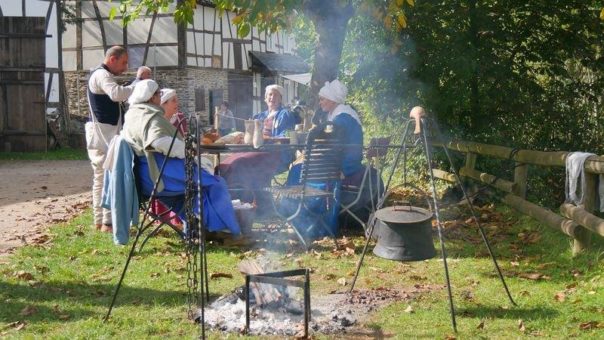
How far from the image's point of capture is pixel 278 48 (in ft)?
122

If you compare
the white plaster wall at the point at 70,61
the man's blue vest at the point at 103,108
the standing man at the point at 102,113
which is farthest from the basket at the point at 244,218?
the white plaster wall at the point at 70,61

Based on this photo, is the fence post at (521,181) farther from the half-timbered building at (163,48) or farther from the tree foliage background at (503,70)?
the half-timbered building at (163,48)

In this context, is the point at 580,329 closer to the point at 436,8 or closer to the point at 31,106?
the point at 436,8

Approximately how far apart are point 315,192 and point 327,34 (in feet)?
11.3

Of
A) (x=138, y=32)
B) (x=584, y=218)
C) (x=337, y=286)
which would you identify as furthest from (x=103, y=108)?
(x=138, y=32)

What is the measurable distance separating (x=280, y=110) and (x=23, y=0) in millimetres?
14347

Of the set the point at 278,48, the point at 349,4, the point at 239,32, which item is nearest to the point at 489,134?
the point at 349,4

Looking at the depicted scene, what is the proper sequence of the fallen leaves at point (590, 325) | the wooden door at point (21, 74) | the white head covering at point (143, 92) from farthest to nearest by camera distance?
the wooden door at point (21, 74), the white head covering at point (143, 92), the fallen leaves at point (590, 325)

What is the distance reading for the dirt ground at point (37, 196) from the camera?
8.42 m

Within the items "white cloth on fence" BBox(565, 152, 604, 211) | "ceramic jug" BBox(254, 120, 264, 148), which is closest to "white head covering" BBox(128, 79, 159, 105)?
"ceramic jug" BBox(254, 120, 264, 148)

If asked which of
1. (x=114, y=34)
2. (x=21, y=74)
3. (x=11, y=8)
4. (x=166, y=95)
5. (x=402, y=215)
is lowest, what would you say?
(x=402, y=215)

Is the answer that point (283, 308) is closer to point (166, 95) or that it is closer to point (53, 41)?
point (166, 95)

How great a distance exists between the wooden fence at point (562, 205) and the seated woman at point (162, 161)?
2.97 meters

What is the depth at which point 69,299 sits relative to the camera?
18.0 feet
